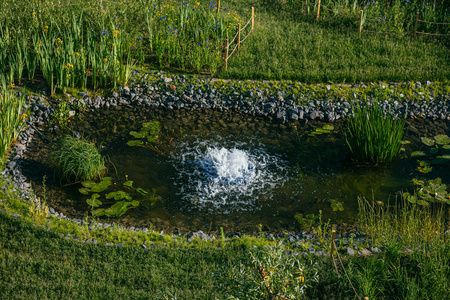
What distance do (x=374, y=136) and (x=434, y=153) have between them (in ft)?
4.48

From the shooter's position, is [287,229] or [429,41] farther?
[429,41]

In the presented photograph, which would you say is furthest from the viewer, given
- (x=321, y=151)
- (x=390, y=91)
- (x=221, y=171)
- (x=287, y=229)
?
(x=390, y=91)

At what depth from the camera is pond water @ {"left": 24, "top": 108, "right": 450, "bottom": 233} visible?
700cm

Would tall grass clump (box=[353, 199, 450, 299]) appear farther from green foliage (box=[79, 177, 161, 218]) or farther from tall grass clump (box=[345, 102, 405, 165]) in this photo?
green foliage (box=[79, 177, 161, 218])

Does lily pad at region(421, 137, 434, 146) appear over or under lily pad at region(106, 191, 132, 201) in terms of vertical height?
over

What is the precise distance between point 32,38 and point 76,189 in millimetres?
4138

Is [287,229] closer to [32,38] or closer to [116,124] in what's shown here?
[116,124]

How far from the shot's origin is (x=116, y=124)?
932cm

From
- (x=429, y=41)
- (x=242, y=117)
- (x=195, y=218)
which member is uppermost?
(x=429, y=41)

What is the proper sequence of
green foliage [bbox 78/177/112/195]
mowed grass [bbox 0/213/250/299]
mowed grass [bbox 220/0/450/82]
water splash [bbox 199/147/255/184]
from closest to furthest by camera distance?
mowed grass [bbox 0/213/250/299], green foliage [bbox 78/177/112/195], water splash [bbox 199/147/255/184], mowed grass [bbox 220/0/450/82]

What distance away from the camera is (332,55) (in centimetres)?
1120

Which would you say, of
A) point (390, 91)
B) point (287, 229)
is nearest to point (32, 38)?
point (287, 229)

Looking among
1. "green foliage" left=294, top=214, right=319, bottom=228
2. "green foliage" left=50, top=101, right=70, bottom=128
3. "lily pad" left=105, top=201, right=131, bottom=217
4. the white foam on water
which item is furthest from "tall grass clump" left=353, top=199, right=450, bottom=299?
"green foliage" left=50, top=101, right=70, bottom=128

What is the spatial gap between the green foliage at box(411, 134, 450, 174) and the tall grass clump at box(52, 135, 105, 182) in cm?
523
